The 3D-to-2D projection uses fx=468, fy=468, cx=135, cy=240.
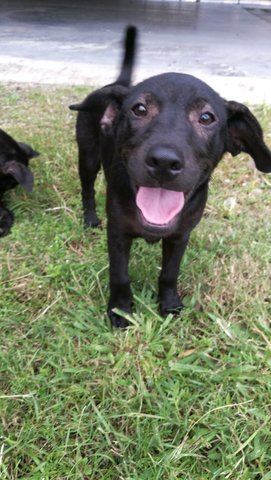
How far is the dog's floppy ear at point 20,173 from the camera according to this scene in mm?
3160

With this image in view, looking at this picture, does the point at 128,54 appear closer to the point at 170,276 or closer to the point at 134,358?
the point at 170,276

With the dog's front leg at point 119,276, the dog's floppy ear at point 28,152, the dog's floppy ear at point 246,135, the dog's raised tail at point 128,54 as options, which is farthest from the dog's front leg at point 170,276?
the dog's floppy ear at point 28,152

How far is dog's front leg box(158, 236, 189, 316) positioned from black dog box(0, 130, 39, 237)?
3.88 feet

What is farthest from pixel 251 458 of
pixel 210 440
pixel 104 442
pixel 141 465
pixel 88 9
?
pixel 88 9

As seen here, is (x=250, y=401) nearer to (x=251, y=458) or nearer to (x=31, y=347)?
(x=251, y=458)

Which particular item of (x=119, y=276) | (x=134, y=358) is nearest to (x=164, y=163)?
(x=119, y=276)

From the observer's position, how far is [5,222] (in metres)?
3.20

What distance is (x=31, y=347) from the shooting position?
228cm

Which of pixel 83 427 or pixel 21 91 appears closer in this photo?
pixel 83 427

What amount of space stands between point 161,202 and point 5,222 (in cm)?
159

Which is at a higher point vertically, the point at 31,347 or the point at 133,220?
the point at 133,220

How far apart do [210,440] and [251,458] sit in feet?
0.55

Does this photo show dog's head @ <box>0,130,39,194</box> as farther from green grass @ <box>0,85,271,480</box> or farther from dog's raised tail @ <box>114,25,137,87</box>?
dog's raised tail @ <box>114,25,137,87</box>

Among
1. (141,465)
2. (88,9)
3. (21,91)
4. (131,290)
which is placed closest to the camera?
(141,465)
